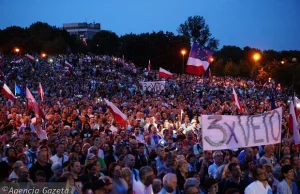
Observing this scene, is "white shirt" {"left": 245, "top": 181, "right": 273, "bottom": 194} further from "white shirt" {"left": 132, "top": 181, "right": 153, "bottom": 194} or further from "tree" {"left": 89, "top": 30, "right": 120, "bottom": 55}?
"tree" {"left": 89, "top": 30, "right": 120, "bottom": 55}

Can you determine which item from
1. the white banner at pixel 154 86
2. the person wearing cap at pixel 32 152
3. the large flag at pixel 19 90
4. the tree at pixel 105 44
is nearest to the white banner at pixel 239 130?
the person wearing cap at pixel 32 152

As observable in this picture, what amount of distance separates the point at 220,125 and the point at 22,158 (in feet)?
12.7

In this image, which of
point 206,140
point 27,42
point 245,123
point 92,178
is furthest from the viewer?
point 27,42

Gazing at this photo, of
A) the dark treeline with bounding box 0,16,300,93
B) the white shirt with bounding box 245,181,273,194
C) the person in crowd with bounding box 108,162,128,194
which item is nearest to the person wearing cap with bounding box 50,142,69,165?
the person in crowd with bounding box 108,162,128,194

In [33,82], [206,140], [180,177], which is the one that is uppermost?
[33,82]

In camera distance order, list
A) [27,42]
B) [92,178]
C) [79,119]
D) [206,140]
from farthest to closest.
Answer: [27,42], [79,119], [206,140], [92,178]

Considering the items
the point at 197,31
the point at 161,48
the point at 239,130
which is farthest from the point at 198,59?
the point at 197,31

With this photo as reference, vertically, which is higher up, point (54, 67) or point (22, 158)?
point (54, 67)

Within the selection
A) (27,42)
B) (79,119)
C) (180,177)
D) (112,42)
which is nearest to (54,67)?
(79,119)

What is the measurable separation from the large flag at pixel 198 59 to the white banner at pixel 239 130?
39.5 ft

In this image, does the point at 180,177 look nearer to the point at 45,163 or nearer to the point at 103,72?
the point at 45,163

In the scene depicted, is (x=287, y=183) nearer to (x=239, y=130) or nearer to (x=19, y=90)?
(x=239, y=130)

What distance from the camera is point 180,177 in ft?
29.5

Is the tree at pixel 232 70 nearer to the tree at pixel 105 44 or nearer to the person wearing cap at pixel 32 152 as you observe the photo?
the tree at pixel 105 44
